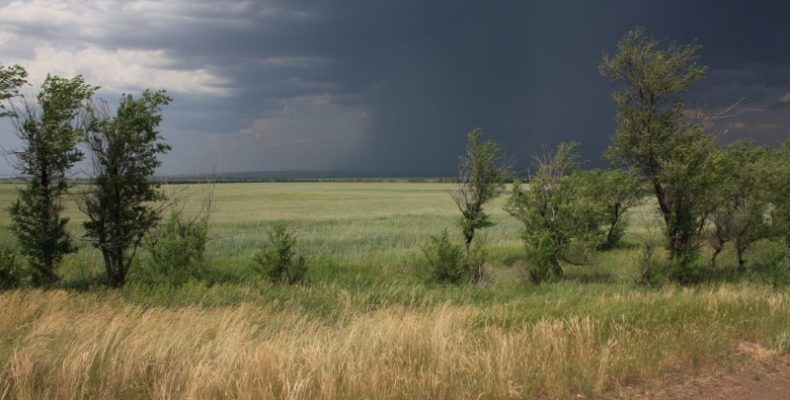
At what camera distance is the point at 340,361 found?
5352 mm

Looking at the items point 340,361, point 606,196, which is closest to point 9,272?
point 340,361

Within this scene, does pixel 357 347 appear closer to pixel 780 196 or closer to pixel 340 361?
pixel 340 361

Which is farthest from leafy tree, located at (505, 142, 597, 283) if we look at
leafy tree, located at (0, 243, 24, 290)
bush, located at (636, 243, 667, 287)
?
leafy tree, located at (0, 243, 24, 290)

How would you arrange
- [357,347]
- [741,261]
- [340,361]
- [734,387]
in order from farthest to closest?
[741,261] → [357,347] → [734,387] → [340,361]

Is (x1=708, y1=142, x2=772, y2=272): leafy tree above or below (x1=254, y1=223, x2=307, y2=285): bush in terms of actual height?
above

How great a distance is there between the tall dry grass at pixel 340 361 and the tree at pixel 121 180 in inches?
268

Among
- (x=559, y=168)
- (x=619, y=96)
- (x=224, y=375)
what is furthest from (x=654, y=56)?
(x=224, y=375)

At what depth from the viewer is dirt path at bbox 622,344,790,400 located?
5.37m

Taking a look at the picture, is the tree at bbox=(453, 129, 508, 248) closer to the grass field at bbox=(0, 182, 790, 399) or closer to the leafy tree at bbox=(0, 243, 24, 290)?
the grass field at bbox=(0, 182, 790, 399)

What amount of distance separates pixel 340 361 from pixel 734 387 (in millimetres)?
4512

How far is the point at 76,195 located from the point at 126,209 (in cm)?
A: 137

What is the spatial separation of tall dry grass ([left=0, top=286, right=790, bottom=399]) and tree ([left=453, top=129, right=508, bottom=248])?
45.2 feet

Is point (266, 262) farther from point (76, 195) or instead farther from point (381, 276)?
point (76, 195)

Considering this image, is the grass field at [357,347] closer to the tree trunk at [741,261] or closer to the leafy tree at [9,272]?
the leafy tree at [9,272]
